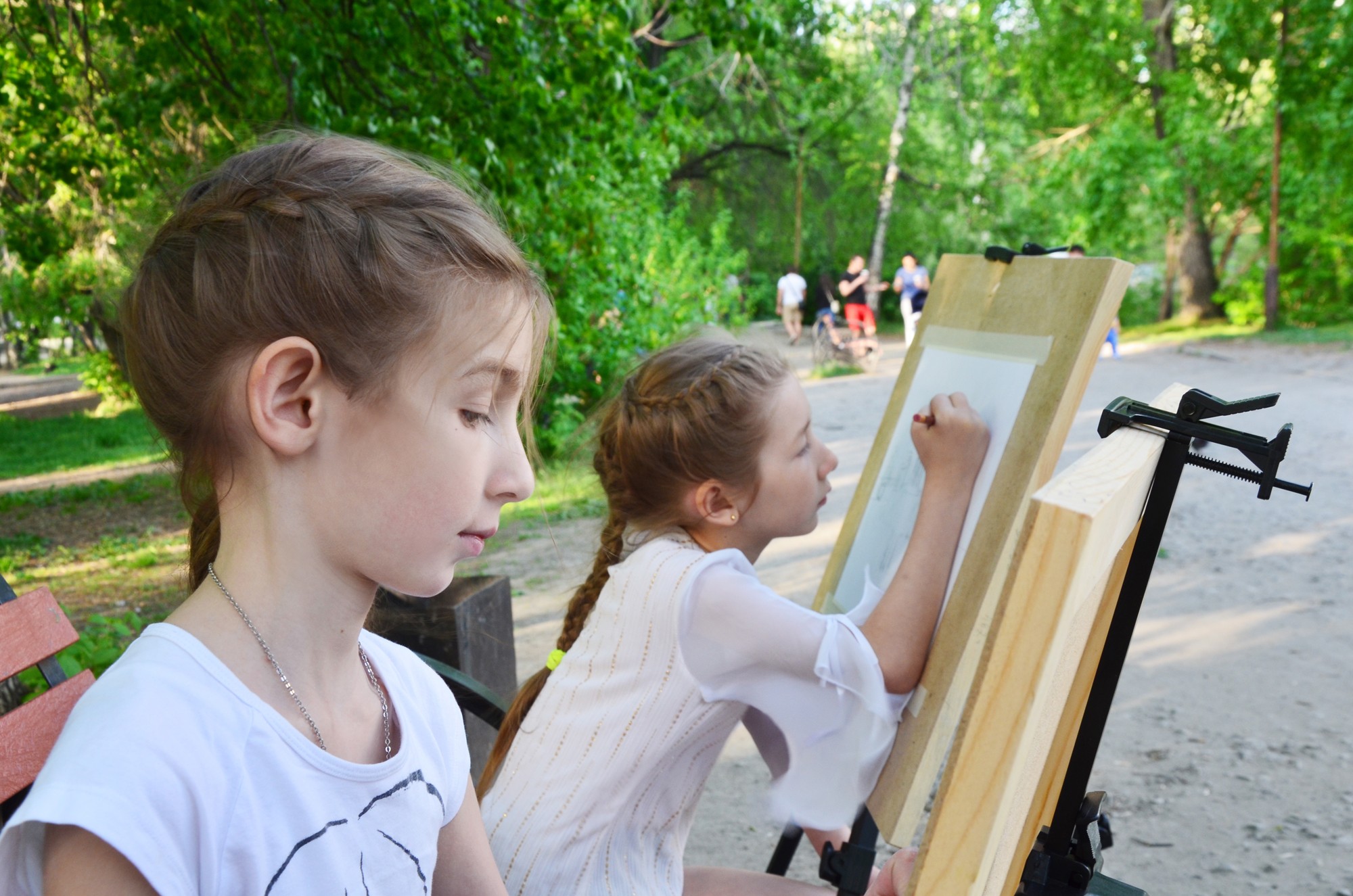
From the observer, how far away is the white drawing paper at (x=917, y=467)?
1.72 meters

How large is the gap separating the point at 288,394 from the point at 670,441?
920mm

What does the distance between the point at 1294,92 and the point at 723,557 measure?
18.6 m

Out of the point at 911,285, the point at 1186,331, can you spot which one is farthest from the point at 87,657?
the point at 1186,331

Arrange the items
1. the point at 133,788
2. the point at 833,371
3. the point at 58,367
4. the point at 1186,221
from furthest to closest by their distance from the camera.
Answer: the point at 58,367 → the point at 1186,221 → the point at 833,371 → the point at 133,788

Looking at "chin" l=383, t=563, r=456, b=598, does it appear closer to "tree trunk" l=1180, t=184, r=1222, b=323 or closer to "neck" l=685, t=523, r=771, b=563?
"neck" l=685, t=523, r=771, b=563

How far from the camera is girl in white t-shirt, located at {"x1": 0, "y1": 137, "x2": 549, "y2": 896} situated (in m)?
1.03

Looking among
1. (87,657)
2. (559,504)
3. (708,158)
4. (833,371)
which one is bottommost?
(833,371)

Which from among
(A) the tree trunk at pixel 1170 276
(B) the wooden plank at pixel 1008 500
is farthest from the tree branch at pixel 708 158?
Answer: (B) the wooden plank at pixel 1008 500

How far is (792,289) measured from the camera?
19.3 meters

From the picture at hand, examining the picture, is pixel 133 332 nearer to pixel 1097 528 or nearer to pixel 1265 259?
pixel 1097 528

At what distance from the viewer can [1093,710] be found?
118cm

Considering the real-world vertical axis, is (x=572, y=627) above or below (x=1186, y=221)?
above

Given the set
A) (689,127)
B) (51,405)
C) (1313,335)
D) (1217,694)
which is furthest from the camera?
(51,405)

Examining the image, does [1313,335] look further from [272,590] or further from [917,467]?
[272,590]
